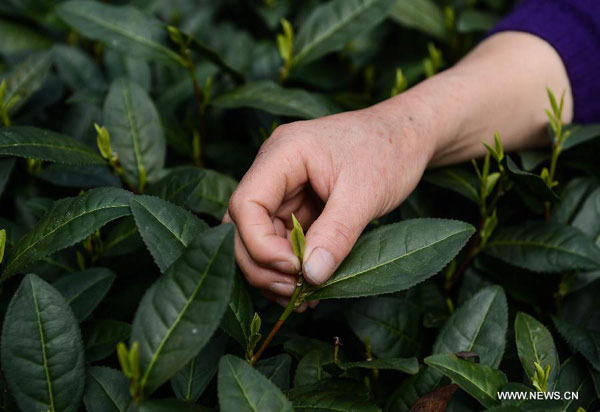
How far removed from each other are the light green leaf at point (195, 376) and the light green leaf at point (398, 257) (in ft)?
0.65

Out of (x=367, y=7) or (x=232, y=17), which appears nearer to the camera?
(x=367, y=7)

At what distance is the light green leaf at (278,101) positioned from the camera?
4.35ft

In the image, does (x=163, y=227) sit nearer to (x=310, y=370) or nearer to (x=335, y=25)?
(x=310, y=370)

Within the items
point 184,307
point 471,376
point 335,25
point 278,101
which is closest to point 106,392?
point 184,307

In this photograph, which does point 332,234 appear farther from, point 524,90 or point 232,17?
point 232,17

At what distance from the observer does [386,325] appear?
1.17m

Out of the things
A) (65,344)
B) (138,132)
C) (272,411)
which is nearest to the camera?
(272,411)

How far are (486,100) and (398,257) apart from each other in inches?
23.4

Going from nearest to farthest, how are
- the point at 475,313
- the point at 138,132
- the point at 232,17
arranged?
the point at 475,313 < the point at 138,132 < the point at 232,17

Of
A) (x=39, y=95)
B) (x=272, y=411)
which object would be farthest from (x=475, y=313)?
(x=39, y=95)

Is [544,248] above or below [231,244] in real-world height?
below

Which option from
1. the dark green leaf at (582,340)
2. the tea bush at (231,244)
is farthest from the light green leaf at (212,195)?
the dark green leaf at (582,340)

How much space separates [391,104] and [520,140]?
0.41m

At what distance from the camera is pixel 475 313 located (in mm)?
1095
